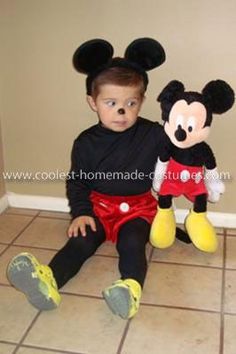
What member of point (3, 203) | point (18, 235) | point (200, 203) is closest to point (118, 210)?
point (200, 203)

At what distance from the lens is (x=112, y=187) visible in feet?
4.22

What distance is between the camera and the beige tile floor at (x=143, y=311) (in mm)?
930

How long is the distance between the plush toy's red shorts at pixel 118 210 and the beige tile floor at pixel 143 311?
3.2 inches

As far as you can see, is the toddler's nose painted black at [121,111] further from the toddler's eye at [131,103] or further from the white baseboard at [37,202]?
the white baseboard at [37,202]

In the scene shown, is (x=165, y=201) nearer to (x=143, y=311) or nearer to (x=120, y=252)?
(x=120, y=252)

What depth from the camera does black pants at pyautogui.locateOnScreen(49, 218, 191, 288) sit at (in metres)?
1.09

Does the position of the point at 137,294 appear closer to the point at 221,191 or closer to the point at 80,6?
the point at 221,191

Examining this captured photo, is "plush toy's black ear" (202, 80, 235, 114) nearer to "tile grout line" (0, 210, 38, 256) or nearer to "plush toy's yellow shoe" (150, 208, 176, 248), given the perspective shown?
"plush toy's yellow shoe" (150, 208, 176, 248)

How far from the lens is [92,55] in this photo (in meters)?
1.19

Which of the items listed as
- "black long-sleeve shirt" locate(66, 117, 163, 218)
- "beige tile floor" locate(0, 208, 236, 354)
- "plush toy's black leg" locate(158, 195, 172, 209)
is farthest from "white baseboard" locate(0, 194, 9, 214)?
"plush toy's black leg" locate(158, 195, 172, 209)

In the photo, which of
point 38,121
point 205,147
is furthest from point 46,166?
point 205,147

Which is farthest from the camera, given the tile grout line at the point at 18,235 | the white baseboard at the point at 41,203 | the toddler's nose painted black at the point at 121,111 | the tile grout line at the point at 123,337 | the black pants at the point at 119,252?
the white baseboard at the point at 41,203

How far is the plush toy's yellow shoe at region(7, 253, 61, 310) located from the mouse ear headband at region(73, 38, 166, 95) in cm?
53

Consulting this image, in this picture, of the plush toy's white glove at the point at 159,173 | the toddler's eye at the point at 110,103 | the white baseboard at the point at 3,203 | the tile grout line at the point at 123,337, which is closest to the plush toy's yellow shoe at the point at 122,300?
the tile grout line at the point at 123,337
